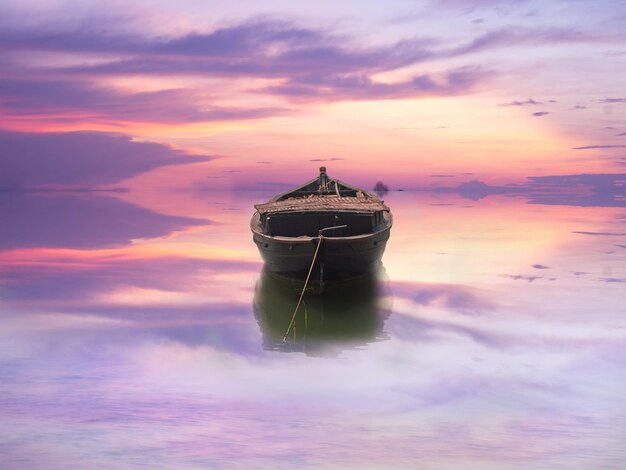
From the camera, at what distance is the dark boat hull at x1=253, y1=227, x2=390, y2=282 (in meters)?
20.2

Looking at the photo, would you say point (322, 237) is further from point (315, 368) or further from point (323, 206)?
point (315, 368)

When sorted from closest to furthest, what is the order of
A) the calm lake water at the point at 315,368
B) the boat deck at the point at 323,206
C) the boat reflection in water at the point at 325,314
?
the calm lake water at the point at 315,368 < the boat reflection in water at the point at 325,314 < the boat deck at the point at 323,206

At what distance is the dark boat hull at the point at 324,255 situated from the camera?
20203 millimetres

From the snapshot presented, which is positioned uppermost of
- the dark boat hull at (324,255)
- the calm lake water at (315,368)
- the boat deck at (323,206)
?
the boat deck at (323,206)

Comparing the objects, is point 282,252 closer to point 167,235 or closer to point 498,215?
point 167,235

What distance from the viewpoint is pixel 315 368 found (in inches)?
585

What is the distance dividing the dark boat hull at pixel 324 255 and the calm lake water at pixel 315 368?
2.98 feet

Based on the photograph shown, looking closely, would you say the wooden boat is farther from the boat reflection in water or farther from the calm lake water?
the calm lake water

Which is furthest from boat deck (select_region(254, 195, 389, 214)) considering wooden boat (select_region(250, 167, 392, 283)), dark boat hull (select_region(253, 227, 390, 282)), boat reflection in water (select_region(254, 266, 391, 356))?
boat reflection in water (select_region(254, 266, 391, 356))

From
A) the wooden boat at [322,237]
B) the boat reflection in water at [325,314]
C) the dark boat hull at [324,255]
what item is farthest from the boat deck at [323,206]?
the boat reflection in water at [325,314]

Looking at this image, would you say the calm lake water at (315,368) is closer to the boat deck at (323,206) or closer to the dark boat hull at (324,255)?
the dark boat hull at (324,255)

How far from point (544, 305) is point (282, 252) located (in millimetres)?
8757

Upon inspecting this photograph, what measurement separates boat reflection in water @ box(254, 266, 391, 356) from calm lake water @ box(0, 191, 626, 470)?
0.09 meters

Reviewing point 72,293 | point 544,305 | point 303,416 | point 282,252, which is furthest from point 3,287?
point 544,305
